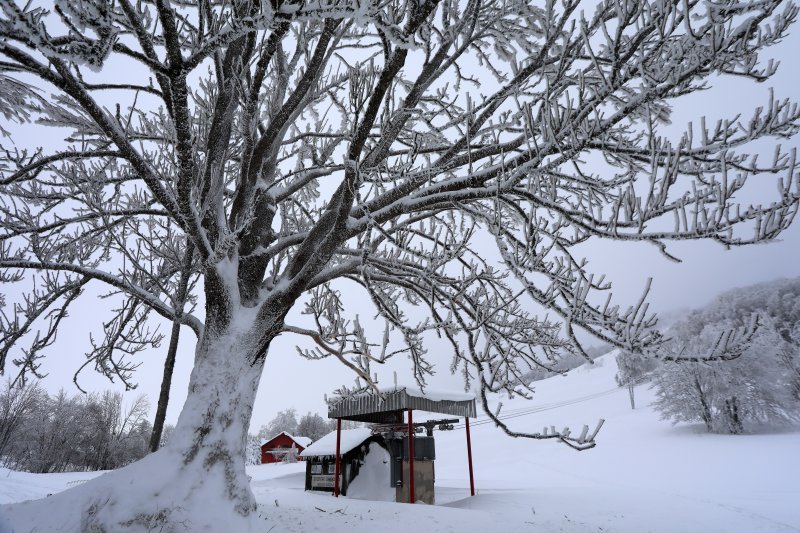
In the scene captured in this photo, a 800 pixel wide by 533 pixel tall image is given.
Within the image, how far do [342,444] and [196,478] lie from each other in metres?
10.8

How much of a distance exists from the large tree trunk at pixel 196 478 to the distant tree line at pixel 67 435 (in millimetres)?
43491

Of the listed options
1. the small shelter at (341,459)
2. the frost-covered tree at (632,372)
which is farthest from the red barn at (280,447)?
the frost-covered tree at (632,372)

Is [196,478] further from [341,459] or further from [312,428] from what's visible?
[312,428]

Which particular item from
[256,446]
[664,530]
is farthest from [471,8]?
[256,446]

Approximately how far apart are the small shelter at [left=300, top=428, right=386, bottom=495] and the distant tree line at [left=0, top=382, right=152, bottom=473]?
110 feet

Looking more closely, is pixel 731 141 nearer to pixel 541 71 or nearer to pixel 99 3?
pixel 541 71

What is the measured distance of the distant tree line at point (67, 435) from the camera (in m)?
39.1

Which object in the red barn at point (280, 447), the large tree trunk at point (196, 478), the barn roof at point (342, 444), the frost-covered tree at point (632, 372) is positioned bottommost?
the red barn at point (280, 447)

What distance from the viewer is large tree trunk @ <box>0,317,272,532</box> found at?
141 inches

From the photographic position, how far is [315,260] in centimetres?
461

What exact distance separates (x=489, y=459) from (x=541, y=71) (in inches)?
1113

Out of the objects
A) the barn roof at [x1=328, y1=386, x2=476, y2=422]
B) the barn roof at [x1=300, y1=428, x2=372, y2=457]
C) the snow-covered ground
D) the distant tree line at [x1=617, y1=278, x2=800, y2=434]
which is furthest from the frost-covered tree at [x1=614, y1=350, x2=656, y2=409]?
the barn roof at [x1=300, y1=428, x2=372, y2=457]

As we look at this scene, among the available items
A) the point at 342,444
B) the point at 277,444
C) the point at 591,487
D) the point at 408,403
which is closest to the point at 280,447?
the point at 277,444

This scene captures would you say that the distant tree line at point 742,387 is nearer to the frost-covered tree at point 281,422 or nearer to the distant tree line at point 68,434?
the distant tree line at point 68,434
